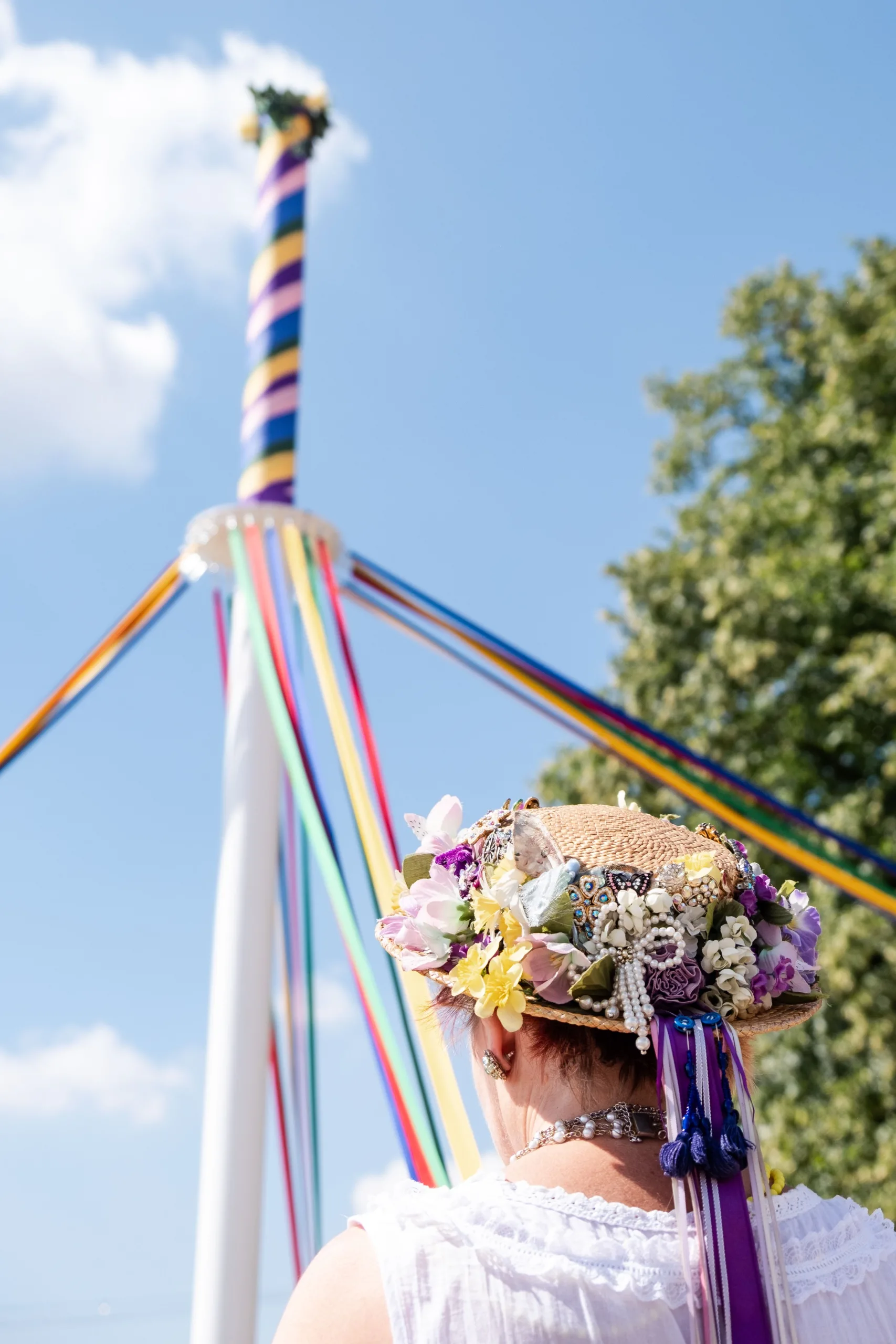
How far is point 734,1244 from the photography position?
142 cm

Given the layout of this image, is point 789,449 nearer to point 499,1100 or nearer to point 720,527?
point 720,527

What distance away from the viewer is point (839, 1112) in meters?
9.35

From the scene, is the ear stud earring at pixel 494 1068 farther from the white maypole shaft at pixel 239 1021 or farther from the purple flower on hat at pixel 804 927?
the white maypole shaft at pixel 239 1021

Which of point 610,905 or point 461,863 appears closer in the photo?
point 610,905

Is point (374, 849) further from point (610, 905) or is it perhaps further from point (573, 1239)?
point (573, 1239)

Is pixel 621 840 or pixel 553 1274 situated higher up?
pixel 621 840

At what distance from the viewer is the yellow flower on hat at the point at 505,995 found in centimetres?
154

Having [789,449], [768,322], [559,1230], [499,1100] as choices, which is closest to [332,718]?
[499,1100]

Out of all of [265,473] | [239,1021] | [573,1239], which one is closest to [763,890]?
[573,1239]

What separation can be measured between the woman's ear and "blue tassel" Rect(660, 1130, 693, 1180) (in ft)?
0.80

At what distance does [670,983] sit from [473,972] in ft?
0.85

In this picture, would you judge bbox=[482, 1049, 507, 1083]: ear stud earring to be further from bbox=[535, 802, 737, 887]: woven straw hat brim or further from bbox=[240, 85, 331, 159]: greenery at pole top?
bbox=[240, 85, 331, 159]: greenery at pole top

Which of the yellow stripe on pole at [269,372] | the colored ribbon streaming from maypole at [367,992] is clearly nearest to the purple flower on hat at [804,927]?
the colored ribbon streaming from maypole at [367,992]

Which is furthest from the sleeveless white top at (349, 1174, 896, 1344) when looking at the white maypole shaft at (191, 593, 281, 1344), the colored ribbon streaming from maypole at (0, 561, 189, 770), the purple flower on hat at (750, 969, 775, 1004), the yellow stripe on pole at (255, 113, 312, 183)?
the yellow stripe on pole at (255, 113, 312, 183)
